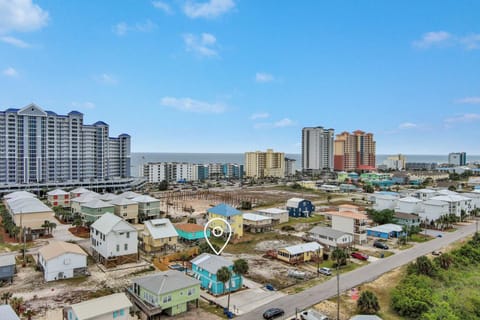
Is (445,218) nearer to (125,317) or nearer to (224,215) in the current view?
(224,215)

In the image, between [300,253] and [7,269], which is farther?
[300,253]

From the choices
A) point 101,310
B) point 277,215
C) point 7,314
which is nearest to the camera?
point 7,314

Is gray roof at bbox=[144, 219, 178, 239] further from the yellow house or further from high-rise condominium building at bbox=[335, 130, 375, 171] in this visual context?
high-rise condominium building at bbox=[335, 130, 375, 171]

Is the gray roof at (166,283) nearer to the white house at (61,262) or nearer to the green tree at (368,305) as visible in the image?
the white house at (61,262)

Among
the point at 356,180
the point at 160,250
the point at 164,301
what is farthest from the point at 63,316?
the point at 356,180

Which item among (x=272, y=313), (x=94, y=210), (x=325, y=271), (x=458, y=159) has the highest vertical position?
(x=458, y=159)

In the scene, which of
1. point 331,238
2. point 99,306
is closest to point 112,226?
point 99,306

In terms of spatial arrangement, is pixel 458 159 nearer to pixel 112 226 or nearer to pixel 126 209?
pixel 126 209

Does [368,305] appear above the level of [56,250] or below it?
below
